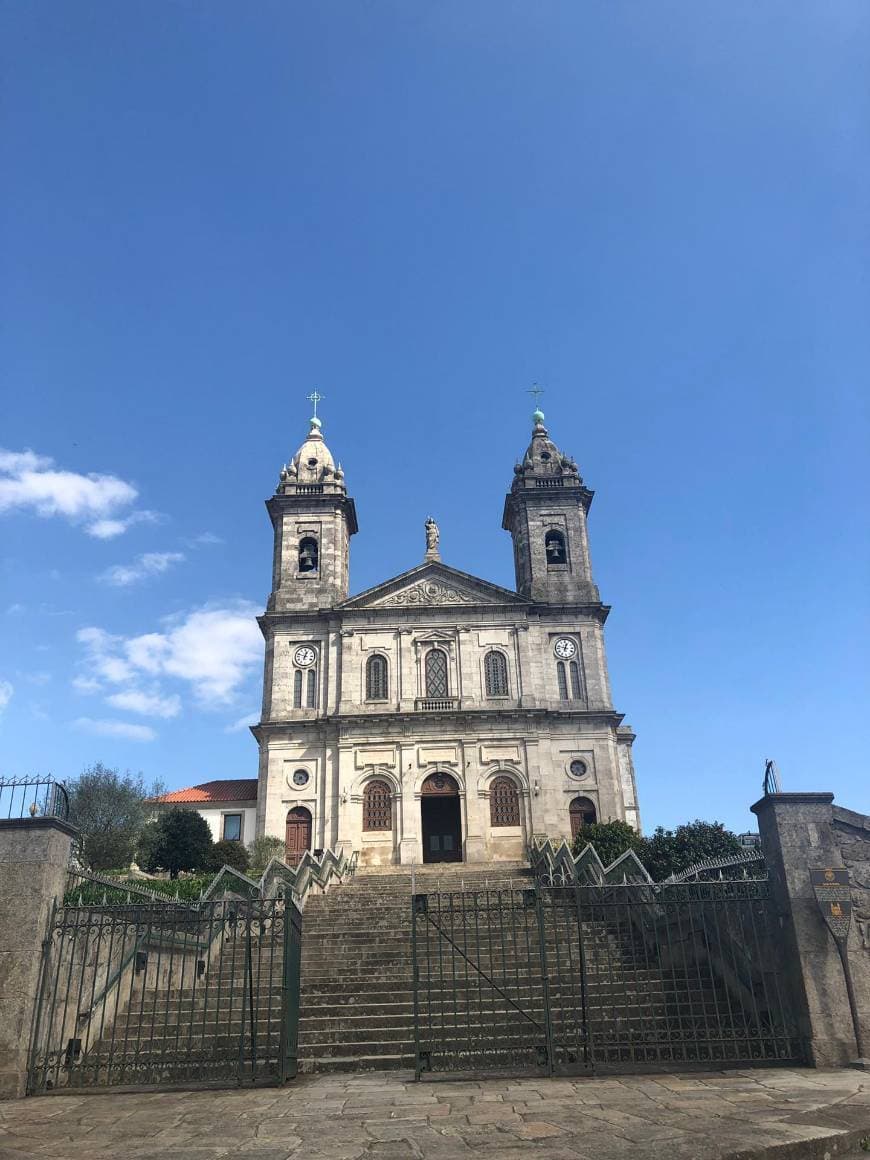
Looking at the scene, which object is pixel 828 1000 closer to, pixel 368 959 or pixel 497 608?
pixel 368 959

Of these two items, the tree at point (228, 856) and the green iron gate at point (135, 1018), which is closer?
the green iron gate at point (135, 1018)

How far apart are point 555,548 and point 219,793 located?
752 inches

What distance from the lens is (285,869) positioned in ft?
Result: 72.7

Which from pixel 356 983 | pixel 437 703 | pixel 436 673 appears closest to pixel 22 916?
pixel 356 983

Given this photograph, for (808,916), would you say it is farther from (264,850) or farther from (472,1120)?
(264,850)

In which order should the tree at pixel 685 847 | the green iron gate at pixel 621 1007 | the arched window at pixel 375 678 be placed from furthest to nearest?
the arched window at pixel 375 678, the tree at pixel 685 847, the green iron gate at pixel 621 1007

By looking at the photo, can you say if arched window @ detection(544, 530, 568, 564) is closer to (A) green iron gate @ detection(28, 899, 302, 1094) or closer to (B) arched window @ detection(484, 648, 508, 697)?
(B) arched window @ detection(484, 648, 508, 697)

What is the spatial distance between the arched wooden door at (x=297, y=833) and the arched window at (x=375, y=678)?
5.16 m

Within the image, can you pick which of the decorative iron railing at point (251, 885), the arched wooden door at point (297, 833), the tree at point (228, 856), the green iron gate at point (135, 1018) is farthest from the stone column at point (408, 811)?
the green iron gate at point (135, 1018)

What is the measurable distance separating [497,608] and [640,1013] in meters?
24.5

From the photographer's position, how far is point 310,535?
38.8m

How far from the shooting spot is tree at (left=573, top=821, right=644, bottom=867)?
28109 millimetres

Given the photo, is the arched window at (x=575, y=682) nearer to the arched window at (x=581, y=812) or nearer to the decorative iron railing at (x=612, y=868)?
the arched window at (x=581, y=812)

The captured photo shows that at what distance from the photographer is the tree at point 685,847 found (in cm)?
2514
